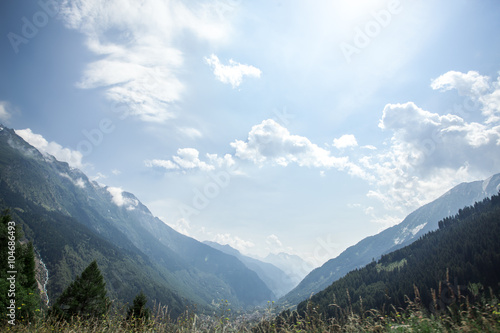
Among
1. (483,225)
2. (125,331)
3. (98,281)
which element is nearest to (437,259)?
(483,225)

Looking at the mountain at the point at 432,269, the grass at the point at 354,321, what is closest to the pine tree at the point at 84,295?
the grass at the point at 354,321

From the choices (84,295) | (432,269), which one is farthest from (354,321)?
(432,269)

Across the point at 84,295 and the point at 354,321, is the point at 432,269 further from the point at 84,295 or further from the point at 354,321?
the point at 354,321

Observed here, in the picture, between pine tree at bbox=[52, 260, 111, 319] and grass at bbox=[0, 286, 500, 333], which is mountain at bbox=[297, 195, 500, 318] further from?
grass at bbox=[0, 286, 500, 333]

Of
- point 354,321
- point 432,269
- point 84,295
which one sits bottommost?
point 432,269

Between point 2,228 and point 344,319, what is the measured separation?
3473 centimetres

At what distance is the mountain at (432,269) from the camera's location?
96500 mm

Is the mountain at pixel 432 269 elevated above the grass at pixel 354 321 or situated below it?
below

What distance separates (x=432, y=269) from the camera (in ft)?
384

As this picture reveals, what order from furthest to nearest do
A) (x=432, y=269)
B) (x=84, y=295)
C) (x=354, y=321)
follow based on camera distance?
(x=432, y=269)
(x=84, y=295)
(x=354, y=321)

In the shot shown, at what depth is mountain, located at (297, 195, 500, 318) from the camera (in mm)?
96500

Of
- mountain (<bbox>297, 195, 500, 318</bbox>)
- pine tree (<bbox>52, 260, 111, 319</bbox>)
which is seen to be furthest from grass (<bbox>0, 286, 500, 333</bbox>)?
mountain (<bbox>297, 195, 500, 318</bbox>)

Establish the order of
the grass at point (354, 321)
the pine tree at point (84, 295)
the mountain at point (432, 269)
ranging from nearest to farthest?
1. the grass at point (354, 321)
2. the pine tree at point (84, 295)
3. the mountain at point (432, 269)

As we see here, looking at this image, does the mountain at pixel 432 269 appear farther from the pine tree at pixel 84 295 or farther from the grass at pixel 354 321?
the grass at pixel 354 321
